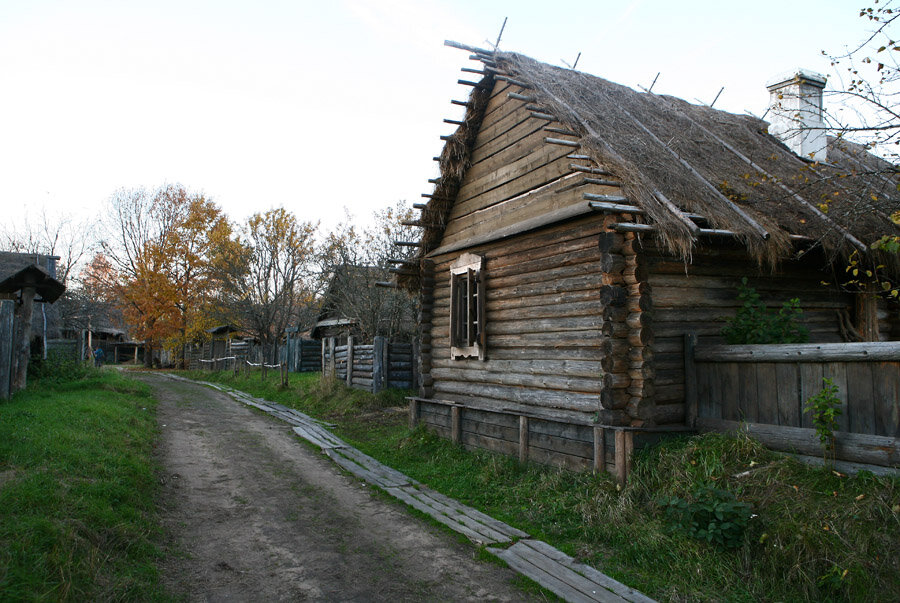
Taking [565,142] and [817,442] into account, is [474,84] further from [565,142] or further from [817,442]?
[817,442]

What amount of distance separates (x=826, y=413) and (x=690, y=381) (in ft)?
5.72

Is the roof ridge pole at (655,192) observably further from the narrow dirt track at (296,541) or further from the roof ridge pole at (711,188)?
the narrow dirt track at (296,541)

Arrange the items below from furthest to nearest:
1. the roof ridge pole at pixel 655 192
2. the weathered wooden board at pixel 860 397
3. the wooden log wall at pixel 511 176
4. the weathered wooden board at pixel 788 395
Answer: the wooden log wall at pixel 511 176
the roof ridge pole at pixel 655 192
the weathered wooden board at pixel 788 395
the weathered wooden board at pixel 860 397

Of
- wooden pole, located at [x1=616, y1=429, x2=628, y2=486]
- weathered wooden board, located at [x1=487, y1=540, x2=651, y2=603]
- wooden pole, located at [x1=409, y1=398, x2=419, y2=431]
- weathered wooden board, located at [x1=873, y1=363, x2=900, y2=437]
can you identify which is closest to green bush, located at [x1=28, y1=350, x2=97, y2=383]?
wooden pole, located at [x1=409, y1=398, x2=419, y2=431]

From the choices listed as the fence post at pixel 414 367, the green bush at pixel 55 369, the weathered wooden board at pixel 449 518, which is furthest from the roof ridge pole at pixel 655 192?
the green bush at pixel 55 369

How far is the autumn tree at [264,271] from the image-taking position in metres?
22.3

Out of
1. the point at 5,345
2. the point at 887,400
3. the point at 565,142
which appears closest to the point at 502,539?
the point at 887,400

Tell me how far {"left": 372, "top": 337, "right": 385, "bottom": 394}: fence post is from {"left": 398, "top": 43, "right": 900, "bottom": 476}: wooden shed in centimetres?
496

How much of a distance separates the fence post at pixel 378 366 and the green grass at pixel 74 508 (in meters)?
7.13

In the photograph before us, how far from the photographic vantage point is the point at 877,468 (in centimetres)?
466

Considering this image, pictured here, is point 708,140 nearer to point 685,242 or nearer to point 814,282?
point 814,282

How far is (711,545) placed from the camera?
181 inches

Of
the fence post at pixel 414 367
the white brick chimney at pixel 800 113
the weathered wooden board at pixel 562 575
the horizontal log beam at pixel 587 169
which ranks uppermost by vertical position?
the white brick chimney at pixel 800 113

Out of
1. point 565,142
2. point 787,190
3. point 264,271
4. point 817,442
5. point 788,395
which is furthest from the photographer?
point 264,271
